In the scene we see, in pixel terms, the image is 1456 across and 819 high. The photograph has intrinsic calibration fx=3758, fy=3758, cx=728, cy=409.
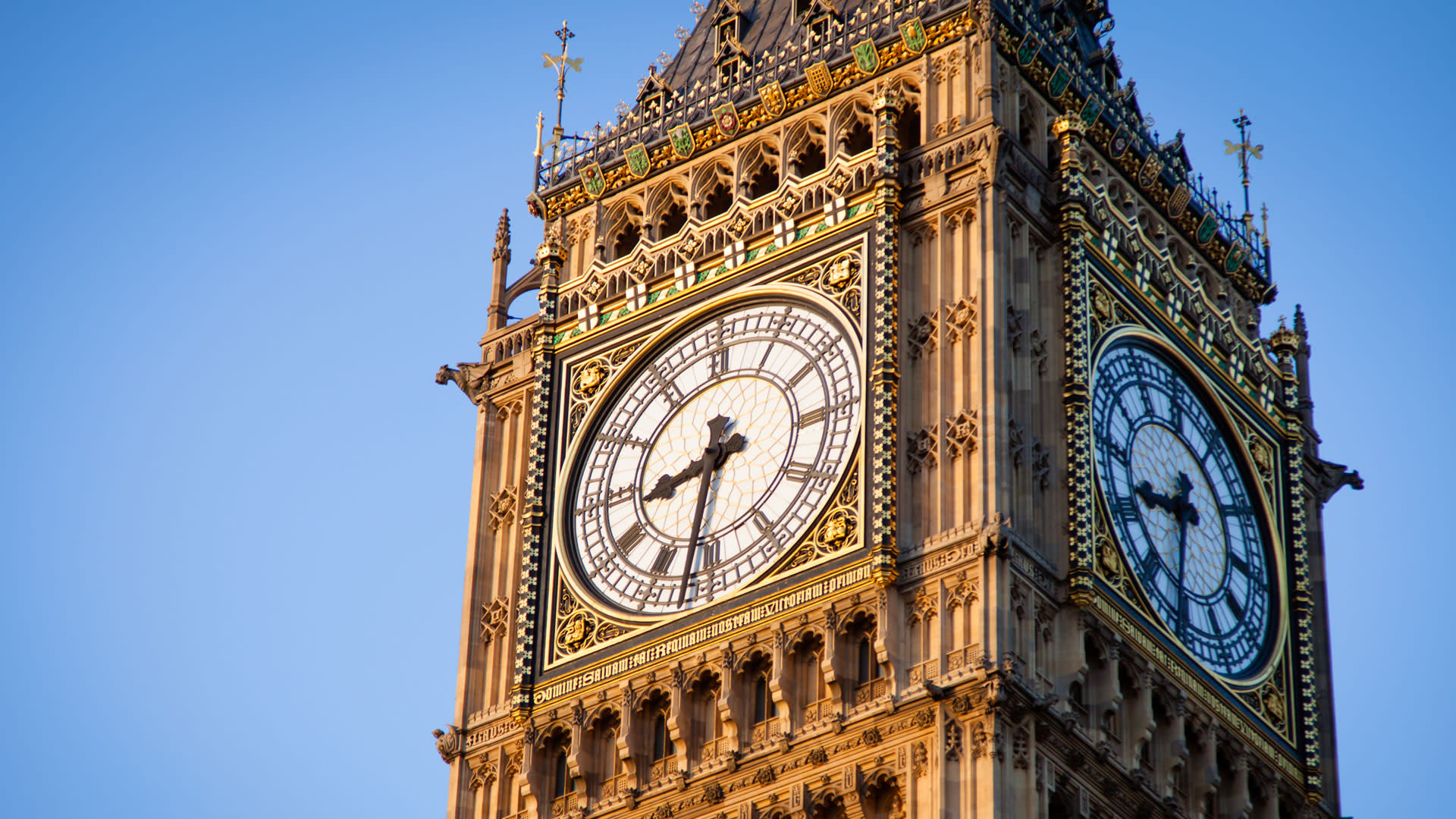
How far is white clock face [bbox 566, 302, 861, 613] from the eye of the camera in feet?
168

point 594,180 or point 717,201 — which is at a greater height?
point 594,180

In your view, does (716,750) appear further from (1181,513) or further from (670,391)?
(1181,513)

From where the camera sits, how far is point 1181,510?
173 ft

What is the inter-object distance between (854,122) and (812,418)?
220 inches

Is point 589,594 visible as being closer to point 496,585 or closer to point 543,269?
point 496,585

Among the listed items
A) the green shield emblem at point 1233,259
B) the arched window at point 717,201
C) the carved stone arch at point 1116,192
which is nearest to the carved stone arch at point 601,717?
the arched window at point 717,201

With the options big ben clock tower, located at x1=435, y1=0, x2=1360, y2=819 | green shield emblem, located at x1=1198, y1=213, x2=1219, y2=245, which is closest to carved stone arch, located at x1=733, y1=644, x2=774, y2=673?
big ben clock tower, located at x1=435, y1=0, x2=1360, y2=819

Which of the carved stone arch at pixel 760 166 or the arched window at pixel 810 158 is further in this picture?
the carved stone arch at pixel 760 166

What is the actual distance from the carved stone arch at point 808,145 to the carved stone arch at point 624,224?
274 centimetres

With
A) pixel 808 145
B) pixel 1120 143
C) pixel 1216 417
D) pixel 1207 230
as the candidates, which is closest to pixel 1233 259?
pixel 1207 230

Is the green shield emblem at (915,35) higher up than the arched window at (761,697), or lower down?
higher up

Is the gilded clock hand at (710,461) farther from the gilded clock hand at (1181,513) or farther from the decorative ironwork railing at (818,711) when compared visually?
the gilded clock hand at (1181,513)

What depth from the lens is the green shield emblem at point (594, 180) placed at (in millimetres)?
57562

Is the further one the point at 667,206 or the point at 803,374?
the point at 667,206
